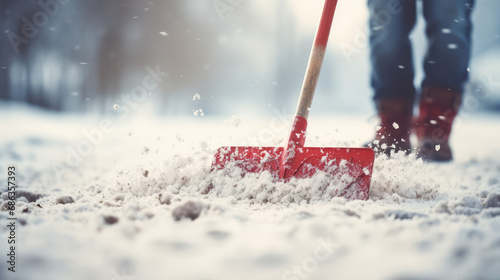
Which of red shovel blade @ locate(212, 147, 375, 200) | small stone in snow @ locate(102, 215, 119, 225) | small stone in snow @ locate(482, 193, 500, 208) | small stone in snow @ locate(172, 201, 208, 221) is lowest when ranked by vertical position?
small stone in snow @ locate(102, 215, 119, 225)

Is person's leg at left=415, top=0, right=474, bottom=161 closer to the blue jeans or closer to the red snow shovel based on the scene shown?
the blue jeans

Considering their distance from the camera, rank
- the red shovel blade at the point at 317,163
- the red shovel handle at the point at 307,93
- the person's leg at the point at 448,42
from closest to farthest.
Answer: the red shovel blade at the point at 317,163, the red shovel handle at the point at 307,93, the person's leg at the point at 448,42

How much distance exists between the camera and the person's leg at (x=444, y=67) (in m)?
2.12

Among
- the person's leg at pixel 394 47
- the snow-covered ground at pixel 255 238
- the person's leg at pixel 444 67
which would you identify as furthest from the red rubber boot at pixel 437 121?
the snow-covered ground at pixel 255 238

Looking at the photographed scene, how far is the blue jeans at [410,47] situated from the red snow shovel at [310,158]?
0.85 metres

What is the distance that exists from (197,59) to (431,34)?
2.41 metres

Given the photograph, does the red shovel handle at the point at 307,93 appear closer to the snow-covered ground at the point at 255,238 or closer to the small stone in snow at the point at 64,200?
the snow-covered ground at the point at 255,238

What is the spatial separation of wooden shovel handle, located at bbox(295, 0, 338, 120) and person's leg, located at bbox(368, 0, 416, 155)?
2.77ft

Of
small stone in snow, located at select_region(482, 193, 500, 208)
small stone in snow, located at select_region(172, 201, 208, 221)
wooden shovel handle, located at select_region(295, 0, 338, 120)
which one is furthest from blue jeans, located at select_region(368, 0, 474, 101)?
small stone in snow, located at select_region(172, 201, 208, 221)

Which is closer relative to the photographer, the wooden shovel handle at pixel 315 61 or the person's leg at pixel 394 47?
the wooden shovel handle at pixel 315 61

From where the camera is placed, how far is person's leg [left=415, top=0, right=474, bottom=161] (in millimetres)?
2121

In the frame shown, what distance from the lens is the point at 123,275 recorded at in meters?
0.66

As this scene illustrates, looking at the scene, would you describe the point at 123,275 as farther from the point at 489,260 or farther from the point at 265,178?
the point at 265,178

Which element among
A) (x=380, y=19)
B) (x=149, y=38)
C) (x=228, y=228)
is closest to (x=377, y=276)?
(x=228, y=228)
